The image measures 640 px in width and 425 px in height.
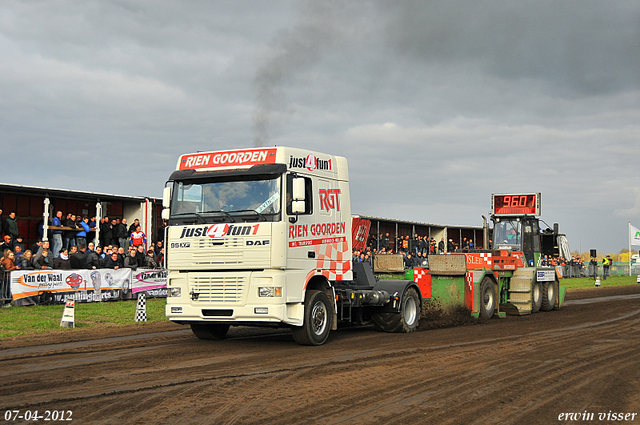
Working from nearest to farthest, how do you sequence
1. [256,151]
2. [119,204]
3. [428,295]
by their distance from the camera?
[256,151] → [428,295] → [119,204]

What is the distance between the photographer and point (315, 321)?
11.0 metres

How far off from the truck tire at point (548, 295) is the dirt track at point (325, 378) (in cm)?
770

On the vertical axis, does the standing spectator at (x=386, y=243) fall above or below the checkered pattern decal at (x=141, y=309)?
above

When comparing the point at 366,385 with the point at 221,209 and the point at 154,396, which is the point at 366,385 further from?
the point at 221,209

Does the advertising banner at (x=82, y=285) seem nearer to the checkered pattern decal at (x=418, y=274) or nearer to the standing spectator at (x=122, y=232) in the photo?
the standing spectator at (x=122, y=232)

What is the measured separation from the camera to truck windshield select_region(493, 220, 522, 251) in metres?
20.2

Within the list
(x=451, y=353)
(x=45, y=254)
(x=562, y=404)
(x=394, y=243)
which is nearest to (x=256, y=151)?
(x=451, y=353)

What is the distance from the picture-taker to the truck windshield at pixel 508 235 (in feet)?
66.4

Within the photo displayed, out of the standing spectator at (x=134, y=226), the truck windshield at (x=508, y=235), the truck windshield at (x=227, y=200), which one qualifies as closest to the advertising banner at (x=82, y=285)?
the standing spectator at (x=134, y=226)

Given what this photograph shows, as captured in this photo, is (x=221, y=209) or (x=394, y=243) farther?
(x=394, y=243)

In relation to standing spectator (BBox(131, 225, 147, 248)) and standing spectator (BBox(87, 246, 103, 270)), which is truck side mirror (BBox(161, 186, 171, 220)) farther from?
standing spectator (BBox(131, 225, 147, 248))

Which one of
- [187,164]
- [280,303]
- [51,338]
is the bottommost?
[51,338]

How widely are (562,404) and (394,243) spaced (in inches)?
1105

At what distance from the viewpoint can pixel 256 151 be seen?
35.2 feet
